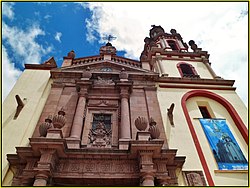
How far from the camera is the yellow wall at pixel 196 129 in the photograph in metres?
9.88

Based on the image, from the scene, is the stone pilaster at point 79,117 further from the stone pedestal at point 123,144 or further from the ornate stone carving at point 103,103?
the stone pedestal at point 123,144

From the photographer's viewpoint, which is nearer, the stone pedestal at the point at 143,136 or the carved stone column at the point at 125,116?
the stone pedestal at the point at 143,136

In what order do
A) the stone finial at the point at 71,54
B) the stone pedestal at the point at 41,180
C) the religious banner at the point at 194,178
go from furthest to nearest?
1. the stone finial at the point at 71,54
2. the religious banner at the point at 194,178
3. the stone pedestal at the point at 41,180

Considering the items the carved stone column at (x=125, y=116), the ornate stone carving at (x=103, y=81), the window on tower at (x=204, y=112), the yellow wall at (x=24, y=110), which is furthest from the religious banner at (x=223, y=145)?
the yellow wall at (x=24, y=110)

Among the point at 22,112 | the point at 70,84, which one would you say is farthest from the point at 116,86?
the point at 22,112

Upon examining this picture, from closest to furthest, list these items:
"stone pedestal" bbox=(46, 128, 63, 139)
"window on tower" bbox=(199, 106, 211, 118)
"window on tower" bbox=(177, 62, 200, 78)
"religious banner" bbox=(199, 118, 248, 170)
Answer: "stone pedestal" bbox=(46, 128, 63, 139)
"religious banner" bbox=(199, 118, 248, 170)
"window on tower" bbox=(199, 106, 211, 118)
"window on tower" bbox=(177, 62, 200, 78)

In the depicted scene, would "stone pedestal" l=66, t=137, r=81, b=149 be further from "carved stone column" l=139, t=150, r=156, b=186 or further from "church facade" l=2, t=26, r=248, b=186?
"carved stone column" l=139, t=150, r=156, b=186

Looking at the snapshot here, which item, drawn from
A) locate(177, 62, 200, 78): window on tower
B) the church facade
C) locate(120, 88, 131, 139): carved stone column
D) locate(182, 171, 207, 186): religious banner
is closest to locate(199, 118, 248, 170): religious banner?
the church facade

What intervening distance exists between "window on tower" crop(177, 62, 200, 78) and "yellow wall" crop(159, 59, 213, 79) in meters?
0.31

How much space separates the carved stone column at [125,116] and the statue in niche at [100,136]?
0.72 m

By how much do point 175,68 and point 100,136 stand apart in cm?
930

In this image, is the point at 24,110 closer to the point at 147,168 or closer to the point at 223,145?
the point at 147,168

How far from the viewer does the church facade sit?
8898 mm

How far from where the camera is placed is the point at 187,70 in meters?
17.9
